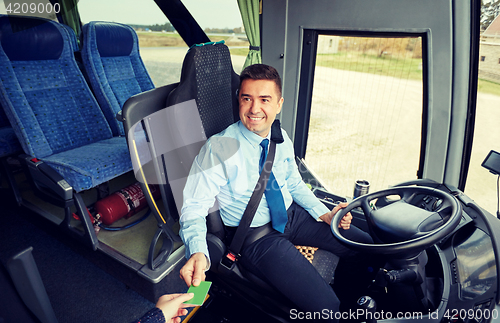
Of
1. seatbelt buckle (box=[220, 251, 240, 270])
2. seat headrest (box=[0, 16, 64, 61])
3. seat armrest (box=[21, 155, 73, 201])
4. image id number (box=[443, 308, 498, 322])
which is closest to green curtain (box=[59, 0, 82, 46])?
seat headrest (box=[0, 16, 64, 61])

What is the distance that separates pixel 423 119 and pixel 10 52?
10.1 feet

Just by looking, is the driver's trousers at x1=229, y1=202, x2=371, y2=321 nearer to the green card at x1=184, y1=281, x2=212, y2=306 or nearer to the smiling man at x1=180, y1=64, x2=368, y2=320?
the smiling man at x1=180, y1=64, x2=368, y2=320

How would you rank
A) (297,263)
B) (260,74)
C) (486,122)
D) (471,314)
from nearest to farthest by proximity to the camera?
(471,314) < (297,263) < (260,74) < (486,122)

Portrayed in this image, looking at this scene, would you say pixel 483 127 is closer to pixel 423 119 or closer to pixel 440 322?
pixel 423 119

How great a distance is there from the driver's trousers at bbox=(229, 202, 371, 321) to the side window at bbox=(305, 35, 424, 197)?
40.5 inches

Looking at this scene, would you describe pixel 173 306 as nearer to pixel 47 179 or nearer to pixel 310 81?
pixel 47 179

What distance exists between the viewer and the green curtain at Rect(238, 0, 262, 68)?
2684 millimetres

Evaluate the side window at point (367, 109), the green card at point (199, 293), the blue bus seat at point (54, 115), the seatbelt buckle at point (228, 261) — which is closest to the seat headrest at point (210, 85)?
the seatbelt buckle at point (228, 261)

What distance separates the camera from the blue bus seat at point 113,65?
2719 millimetres

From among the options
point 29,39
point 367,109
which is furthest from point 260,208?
point 29,39

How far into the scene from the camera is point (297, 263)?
1.27 metres

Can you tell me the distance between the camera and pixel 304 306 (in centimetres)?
119

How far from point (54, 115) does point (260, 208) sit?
196 cm

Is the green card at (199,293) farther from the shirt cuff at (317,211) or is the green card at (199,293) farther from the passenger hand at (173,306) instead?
the shirt cuff at (317,211)
